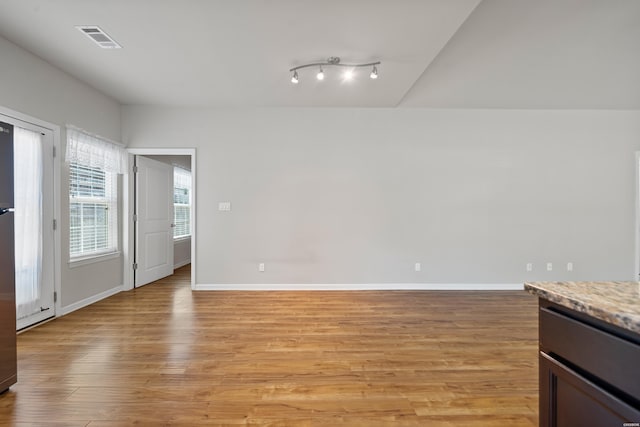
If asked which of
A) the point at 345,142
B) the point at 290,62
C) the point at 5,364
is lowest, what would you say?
the point at 5,364

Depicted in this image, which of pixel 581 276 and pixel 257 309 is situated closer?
pixel 257 309

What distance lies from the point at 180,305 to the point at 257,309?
1017mm

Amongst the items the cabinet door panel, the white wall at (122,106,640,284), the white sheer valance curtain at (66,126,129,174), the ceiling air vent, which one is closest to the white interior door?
the white sheer valance curtain at (66,126,129,174)

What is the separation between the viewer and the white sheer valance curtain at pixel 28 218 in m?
2.78

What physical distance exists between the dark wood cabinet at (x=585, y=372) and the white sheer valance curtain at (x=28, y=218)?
4135 mm

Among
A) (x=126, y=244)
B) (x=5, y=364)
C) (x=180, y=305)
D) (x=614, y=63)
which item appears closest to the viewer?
(x=5, y=364)

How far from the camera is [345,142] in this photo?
4.34m

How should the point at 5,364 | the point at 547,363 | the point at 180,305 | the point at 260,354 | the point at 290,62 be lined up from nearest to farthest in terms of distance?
the point at 547,363 → the point at 5,364 → the point at 260,354 → the point at 290,62 → the point at 180,305

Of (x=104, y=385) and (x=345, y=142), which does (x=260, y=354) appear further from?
(x=345, y=142)

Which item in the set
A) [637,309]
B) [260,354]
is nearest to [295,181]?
[260,354]

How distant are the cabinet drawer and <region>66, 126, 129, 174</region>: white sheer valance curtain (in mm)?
4542

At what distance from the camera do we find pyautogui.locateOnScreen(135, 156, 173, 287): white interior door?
4.48m

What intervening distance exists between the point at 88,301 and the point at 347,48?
431 cm

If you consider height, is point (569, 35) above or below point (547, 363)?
above
